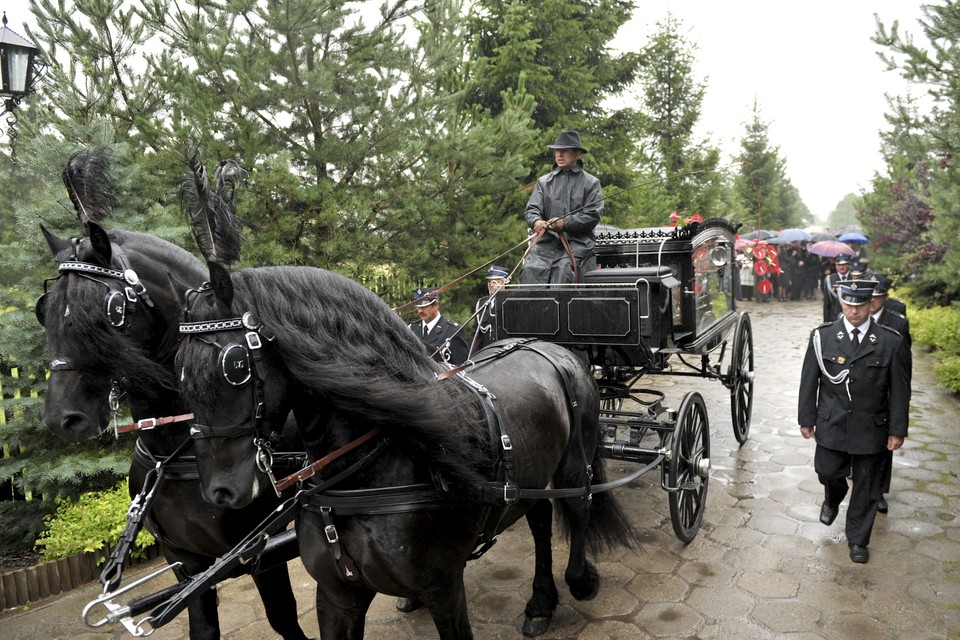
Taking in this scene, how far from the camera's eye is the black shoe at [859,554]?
438cm

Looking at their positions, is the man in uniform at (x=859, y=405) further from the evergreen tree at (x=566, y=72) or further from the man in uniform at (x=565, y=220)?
the evergreen tree at (x=566, y=72)

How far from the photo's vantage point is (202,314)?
2.01 meters

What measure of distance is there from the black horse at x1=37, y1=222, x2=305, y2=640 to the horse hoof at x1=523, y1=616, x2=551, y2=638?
1554 millimetres

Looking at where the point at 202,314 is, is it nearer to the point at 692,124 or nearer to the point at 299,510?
the point at 299,510

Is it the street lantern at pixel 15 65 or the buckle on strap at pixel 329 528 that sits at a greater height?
the street lantern at pixel 15 65

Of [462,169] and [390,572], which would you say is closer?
[390,572]

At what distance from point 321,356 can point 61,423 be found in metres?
1.34

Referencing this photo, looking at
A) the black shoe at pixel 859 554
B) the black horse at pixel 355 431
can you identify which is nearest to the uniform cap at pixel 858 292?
the black shoe at pixel 859 554

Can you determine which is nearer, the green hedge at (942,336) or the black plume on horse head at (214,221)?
the black plume on horse head at (214,221)

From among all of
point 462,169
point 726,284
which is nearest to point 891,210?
point 726,284

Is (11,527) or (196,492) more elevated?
(196,492)

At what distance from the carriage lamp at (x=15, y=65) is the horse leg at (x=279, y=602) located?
15.2 ft

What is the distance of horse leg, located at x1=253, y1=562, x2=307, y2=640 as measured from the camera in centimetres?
315

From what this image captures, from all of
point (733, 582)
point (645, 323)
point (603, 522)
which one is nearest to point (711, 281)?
point (645, 323)
